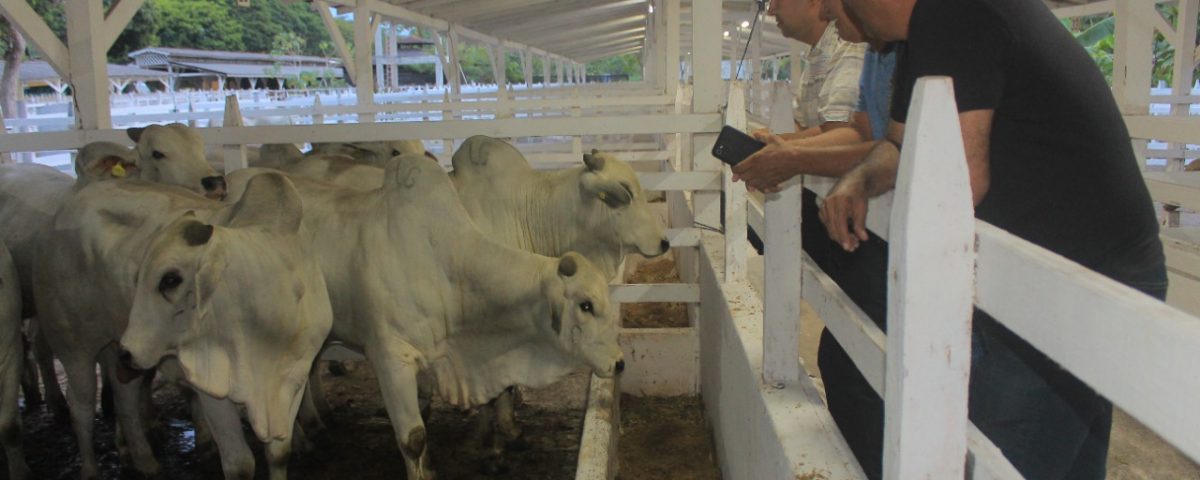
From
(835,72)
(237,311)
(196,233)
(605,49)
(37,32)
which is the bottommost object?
(237,311)

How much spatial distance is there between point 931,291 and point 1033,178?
24.7 inches

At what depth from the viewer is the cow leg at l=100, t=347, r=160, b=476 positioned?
3.96 m

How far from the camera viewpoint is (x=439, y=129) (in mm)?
4828

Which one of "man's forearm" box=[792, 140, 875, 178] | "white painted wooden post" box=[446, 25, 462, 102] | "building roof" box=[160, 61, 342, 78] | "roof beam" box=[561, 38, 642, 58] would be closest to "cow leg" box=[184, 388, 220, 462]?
"man's forearm" box=[792, 140, 875, 178]

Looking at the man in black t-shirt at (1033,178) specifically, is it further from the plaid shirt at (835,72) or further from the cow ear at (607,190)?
the cow ear at (607,190)

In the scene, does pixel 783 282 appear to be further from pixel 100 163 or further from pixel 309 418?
pixel 100 163

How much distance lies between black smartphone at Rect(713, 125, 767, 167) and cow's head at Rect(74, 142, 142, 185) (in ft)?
10.7

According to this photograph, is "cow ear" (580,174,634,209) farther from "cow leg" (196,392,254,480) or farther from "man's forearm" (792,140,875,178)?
"man's forearm" (792,140,875,178)

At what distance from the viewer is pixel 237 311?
2928mm

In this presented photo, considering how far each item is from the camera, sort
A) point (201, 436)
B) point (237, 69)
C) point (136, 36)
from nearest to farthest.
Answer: point (201, 436)
point (136, 36)
point (237, 69)

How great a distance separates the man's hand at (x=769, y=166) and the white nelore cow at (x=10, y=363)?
9.71 feet

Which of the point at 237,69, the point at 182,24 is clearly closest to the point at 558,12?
the point at 237,69

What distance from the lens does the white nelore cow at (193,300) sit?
2855mm

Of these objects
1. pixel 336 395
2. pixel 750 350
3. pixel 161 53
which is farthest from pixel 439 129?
pixel 161 53
